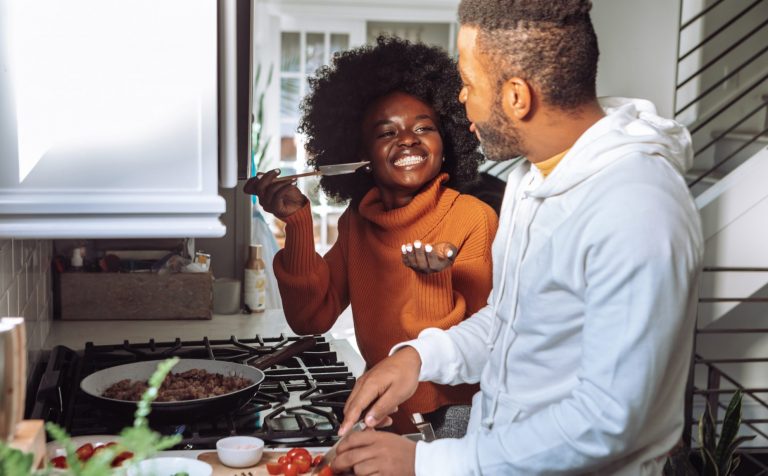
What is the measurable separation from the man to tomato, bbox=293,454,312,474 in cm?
9

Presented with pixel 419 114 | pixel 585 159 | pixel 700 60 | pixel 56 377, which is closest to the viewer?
pixel 585 159

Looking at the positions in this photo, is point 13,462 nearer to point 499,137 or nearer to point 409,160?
point 499,137

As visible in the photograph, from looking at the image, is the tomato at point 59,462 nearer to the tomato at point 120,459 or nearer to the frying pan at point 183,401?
the tomato at point 120,459

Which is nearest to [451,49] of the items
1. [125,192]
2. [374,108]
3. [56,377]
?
[374,108]

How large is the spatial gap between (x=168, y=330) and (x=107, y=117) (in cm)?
167

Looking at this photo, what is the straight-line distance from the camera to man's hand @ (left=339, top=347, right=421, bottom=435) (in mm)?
1479

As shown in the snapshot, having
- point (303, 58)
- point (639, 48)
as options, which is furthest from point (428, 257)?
point (303, 58)

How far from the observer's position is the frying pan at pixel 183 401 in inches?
67.2

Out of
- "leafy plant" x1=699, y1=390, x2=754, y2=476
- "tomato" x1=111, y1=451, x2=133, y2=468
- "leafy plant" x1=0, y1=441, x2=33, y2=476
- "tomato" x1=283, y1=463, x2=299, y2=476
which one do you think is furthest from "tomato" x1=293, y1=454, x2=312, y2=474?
"leafy plant" x1=699, y1=390, x2=754, y2=476

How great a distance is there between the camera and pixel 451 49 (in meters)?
8.20

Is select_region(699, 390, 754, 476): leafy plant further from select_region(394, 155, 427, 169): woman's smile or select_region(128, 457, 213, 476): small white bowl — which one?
select_region(128, 457, 213, 476): small white bowl

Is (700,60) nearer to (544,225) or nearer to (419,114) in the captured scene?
(419,114)

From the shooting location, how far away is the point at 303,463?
1.48 metres

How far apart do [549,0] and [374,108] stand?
48.2 inches
